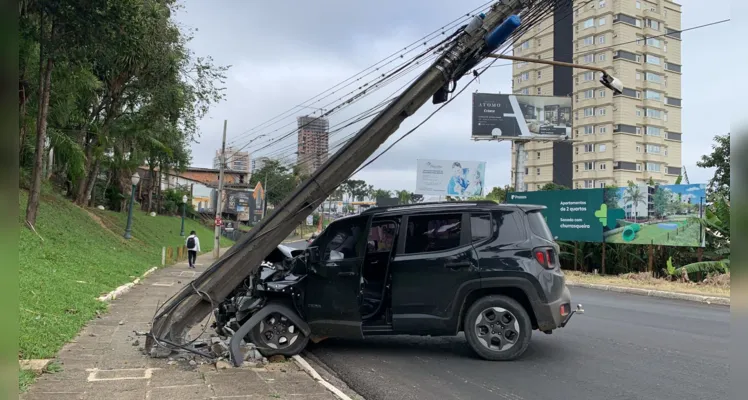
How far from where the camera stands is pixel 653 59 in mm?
79188

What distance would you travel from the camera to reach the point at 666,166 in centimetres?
8219

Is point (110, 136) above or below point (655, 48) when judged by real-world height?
below

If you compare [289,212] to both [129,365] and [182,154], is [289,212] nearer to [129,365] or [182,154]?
[129,365]

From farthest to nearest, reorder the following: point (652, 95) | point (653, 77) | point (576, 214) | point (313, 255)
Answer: point (652, 95) < point (653, 77) < point (576, 214) < point (313, 255)

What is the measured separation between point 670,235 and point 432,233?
11904 millimetres

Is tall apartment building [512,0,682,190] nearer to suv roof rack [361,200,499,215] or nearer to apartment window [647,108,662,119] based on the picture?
apartment window [647,108,662,119]

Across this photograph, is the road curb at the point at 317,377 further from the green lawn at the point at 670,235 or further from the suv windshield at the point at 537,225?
Answer: the green lawn at the point at 670,235

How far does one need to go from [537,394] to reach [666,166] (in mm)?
87980

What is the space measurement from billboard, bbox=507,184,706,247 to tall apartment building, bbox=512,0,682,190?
2428 inches

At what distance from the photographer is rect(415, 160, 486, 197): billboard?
42.5 m

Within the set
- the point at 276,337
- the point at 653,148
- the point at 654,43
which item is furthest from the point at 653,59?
the point at 276,337

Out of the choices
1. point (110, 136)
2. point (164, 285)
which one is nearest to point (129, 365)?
point (164, 285)

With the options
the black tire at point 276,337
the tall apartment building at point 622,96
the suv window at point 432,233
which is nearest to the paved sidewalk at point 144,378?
the black tire at point 276,337

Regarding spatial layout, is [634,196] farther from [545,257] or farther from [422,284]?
[422,284]
